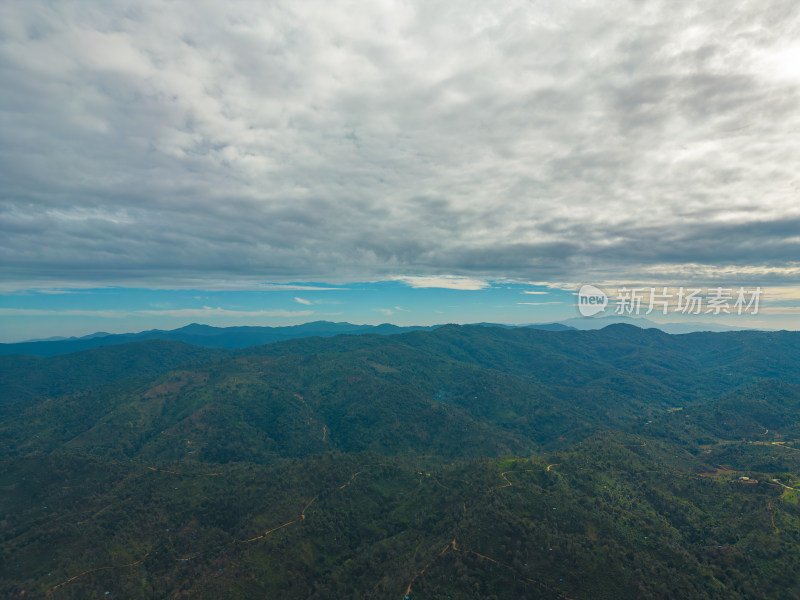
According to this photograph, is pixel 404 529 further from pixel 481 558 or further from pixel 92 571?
pixel 92 571

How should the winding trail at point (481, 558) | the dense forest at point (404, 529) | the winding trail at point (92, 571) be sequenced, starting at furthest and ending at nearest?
the winding trail at point (92, 571), the dense forest at point (404, 529), the winding trail at point (481, 558)

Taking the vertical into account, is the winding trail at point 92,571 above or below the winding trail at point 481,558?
below

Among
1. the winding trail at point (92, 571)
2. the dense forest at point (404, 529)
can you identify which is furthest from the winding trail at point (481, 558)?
the winding trail at point (92, 571)

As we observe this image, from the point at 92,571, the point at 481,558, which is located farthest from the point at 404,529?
the point at 92,571

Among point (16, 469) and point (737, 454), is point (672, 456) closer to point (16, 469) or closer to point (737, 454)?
point (737, 454)

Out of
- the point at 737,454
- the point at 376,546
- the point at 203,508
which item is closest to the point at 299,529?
the point at 376,546

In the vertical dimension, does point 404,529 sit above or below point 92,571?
below

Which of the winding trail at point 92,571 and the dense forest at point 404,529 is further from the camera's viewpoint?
the winding trail at point 92,571

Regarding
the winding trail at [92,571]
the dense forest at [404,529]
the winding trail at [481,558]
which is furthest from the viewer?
the winding trail at [92,571]

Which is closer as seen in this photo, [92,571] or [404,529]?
[92,571]

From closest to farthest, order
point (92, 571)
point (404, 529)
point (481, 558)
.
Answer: point (481, 558) < point (92, 571) < point (404, 529)

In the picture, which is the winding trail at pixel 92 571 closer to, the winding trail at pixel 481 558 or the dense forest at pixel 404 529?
the dense forest at pixel 404 529
